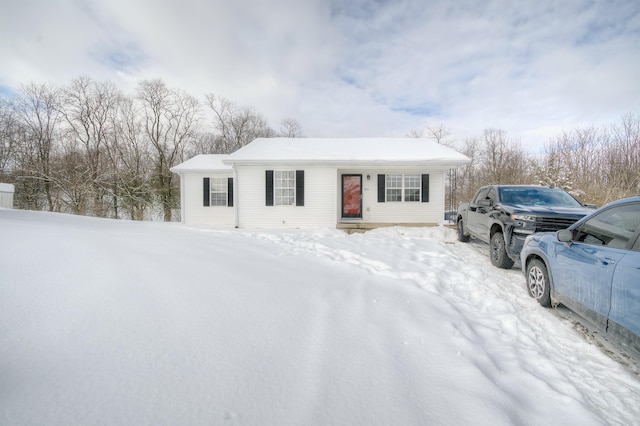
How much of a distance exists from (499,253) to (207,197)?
1223 cm

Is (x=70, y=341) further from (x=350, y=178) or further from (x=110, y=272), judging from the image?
(x=350, y=178)

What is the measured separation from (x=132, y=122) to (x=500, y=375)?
2922 centimetres

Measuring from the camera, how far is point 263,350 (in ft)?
6.73

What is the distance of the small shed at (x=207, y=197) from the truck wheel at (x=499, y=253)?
1096 centimetres

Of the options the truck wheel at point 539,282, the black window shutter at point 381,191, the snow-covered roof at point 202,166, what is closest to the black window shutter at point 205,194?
the snow-covered roof at point 202,166

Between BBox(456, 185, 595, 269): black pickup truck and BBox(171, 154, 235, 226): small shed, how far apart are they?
10621 mm

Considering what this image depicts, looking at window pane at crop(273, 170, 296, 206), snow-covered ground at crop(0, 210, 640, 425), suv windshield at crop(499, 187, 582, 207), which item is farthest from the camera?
window pane at crop(273, 170, 296, 206)

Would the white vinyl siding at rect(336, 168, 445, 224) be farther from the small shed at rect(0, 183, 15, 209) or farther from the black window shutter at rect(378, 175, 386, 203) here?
the small shed at rect(0, 183, 15, 209)

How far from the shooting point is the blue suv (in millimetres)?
2389

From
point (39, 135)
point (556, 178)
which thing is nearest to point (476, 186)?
point (556, 178)

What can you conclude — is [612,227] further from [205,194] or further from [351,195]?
[205,194]

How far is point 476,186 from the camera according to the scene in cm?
2500

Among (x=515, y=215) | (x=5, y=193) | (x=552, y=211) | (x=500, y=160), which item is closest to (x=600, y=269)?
(x=515, y=215)

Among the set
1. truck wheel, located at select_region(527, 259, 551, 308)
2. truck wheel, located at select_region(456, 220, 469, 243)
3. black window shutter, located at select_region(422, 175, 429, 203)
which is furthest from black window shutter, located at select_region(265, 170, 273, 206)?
truck wheel, located at select_region(527, 259, 551, 308)
